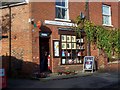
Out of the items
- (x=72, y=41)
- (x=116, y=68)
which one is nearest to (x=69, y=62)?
(x=72, y=41)

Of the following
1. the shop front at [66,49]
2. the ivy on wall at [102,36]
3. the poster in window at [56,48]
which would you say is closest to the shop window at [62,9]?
the shop front at [66,49]

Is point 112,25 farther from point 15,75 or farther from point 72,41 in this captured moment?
point 15,75

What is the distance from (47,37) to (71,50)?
2387 millimetres

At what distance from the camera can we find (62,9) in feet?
68.0

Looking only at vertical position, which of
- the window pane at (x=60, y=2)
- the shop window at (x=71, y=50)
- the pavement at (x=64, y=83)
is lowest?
the pavement at (x=64, y=83)

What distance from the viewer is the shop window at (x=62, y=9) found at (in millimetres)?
20422

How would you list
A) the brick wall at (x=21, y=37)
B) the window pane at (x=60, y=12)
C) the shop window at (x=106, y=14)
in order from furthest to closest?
the shop window at (x=106, y=14) < the window pane at (x=60, y=12) < the brick wall at (x=21, y=37)

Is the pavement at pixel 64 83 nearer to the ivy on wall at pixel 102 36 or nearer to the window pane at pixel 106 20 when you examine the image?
the ivy on wall at pixel 102 36

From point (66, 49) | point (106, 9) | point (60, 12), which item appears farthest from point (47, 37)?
point (106, 9)

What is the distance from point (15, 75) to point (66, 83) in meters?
4.55

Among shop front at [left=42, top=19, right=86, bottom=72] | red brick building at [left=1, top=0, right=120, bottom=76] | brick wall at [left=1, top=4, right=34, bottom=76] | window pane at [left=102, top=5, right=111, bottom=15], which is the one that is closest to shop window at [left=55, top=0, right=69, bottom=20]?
red brick building at [left=1, top=0, right=120, bottom=76]

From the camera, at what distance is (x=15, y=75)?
18.9 metres

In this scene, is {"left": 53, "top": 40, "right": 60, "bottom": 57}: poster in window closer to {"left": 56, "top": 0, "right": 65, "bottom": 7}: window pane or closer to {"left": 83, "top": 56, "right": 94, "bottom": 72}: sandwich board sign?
{"left": 83, "top": 56, "right": 94, "bottom": 72}: sandwich board sign

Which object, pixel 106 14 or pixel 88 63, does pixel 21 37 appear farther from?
pixel 106 14
